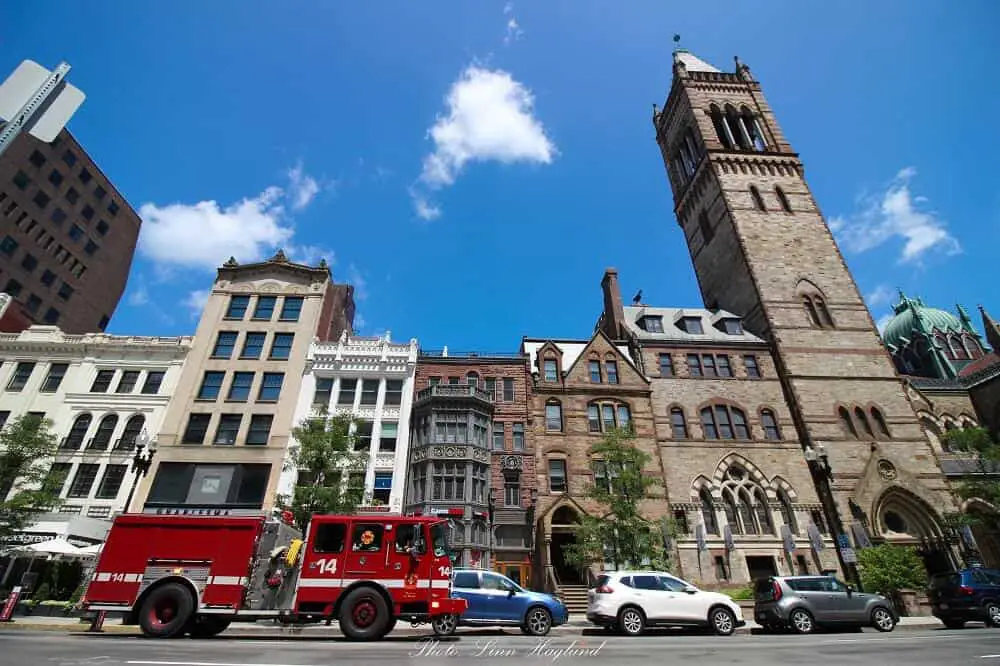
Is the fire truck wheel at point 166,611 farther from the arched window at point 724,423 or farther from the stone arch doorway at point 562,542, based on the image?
the arched window at point 724,423

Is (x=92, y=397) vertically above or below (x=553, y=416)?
above

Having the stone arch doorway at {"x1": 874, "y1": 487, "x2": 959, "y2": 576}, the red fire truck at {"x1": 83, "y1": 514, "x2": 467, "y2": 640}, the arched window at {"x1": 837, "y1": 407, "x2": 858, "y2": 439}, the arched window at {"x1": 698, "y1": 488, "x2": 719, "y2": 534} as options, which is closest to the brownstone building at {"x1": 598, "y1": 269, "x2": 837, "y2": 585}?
the arched window at {"x1": 698, "y1": 488, "x2": 719, "y2": 534}

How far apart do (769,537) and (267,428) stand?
29666 mm

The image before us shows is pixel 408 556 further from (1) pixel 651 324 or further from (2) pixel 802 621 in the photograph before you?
(1) pixel 651 324

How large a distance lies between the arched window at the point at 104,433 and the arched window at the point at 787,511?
38978 mm

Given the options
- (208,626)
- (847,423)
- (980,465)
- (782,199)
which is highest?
(782,199)

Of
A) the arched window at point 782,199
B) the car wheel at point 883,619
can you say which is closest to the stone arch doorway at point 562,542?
the car wheel at point 883,619

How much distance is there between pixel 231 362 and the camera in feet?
98.0

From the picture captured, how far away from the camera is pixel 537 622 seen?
13.5 m

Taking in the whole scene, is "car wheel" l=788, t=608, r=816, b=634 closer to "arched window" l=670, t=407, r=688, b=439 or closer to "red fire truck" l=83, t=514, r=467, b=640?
"red fire truck" l=83, t=514, r=467, b=640

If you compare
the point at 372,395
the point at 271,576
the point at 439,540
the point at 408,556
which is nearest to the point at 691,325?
the point at 372,395

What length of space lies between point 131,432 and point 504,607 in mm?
25581

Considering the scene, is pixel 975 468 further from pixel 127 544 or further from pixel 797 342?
pixel 127 544

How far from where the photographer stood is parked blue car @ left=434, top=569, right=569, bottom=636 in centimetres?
1336
